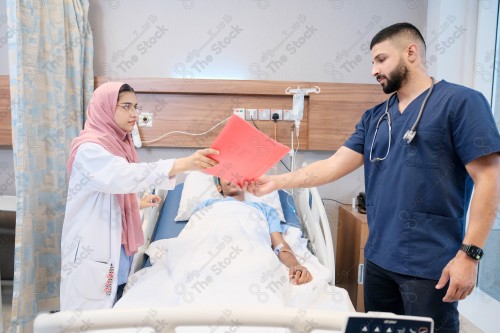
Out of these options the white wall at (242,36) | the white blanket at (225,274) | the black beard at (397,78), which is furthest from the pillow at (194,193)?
the black beard at (397,78)

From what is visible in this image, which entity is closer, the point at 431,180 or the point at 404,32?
the point at 431,180

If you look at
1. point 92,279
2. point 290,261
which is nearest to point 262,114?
point 290,261

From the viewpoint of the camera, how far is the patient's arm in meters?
1.74

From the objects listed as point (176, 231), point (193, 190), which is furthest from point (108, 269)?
point (193, 190)

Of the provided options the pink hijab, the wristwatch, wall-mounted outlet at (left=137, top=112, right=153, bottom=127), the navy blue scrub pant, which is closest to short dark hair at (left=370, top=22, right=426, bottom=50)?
the wristwatch

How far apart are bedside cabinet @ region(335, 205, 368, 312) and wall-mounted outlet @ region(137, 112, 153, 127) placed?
1.71 metres

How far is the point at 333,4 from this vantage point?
9.79ft

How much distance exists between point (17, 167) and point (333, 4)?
2560 millimetres

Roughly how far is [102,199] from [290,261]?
99 cm

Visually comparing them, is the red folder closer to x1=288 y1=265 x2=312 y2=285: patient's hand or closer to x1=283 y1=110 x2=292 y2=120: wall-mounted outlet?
x1=288 y1=265 x2=312 y2=285: patient's hand

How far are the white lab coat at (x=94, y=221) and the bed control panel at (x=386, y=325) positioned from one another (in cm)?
116

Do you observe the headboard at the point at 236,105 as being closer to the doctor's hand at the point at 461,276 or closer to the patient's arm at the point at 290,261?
the patient's arm at the point at 290,261

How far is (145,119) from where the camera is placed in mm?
2941

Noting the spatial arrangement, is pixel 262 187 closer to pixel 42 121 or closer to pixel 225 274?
pixel 225 274
